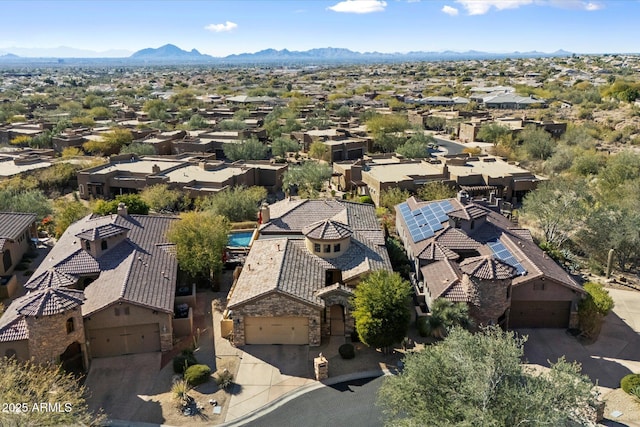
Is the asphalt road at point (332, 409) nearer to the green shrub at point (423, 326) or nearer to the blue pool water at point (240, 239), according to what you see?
the green shrub at point (423, 326)

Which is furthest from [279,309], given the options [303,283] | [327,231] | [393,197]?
[393,197]

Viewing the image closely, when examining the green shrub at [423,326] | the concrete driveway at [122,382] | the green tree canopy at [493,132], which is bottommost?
the concrete driveway at [122,382]

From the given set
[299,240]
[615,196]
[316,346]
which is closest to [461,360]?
[316,346]

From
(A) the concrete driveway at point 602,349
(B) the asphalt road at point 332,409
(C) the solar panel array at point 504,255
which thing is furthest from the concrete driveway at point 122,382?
(C) the solar panel array at point 504,255

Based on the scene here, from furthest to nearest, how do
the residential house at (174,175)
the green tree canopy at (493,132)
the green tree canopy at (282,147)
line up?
the green tree canopy at (493,132), the green tree canopy at (282,147), the residential house at (174,175)

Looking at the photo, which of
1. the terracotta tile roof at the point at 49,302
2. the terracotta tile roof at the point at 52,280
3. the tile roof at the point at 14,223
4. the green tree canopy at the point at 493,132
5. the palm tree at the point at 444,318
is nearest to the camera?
the terracotta tile roof at the point at 49,302

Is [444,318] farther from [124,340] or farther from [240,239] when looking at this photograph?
[240,239]

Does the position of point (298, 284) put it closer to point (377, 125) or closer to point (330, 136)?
point (330, 136)
